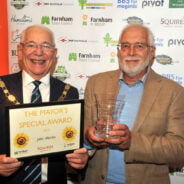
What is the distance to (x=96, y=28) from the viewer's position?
3.12 meters

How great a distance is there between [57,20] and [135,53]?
1351mm

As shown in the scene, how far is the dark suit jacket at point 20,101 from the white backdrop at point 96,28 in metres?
0.99

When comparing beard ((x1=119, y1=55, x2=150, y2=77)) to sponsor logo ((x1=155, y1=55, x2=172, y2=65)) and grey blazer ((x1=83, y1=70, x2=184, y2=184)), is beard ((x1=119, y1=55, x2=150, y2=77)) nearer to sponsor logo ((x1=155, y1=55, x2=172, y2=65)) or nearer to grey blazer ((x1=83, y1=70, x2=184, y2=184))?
grey blazer ((x1=83, y1=70, x2=184, y2=184))

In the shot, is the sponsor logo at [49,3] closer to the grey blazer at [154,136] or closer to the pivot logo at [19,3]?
the pivot logo at [19,3]

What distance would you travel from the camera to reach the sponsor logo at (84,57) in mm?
3162

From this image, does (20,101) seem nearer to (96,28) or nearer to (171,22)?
(96,28)

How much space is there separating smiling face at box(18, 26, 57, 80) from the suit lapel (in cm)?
88

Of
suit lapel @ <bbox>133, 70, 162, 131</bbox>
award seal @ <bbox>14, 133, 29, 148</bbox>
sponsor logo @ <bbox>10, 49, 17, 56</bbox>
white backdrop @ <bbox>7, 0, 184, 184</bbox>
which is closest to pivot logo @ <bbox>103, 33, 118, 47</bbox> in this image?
white backdrop @ <bbox>7, 0, 184, 184</bbox>

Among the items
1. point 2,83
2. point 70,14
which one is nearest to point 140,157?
point 2,83

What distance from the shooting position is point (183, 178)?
3.04 meters

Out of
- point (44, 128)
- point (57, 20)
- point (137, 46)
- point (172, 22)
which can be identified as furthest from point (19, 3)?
point (44, 128)

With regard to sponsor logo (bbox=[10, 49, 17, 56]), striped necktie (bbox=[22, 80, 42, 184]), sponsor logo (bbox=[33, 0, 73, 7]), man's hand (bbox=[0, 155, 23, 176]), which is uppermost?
sponsor logo (bbox=[33, 0, 73, 7])

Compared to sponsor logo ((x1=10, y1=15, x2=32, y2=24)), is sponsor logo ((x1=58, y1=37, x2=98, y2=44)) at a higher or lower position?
lower

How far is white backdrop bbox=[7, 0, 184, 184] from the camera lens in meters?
2.93
